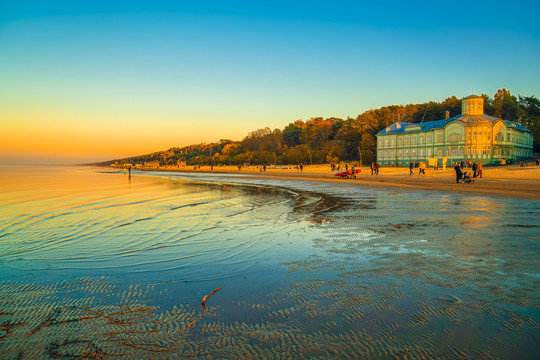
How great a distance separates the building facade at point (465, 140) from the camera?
200 feet

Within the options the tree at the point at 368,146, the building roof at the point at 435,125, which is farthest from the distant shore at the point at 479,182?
the tree at the point at 368,146

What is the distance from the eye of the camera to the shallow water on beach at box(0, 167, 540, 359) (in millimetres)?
3645

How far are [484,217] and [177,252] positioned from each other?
38.1 ft

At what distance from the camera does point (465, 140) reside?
62.3 metres

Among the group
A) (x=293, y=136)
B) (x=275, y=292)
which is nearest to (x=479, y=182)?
(x=275, y=292)

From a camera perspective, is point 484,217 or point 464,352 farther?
point 484,217

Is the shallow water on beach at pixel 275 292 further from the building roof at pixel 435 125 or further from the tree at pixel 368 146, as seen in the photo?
the tree at pixel 368 146

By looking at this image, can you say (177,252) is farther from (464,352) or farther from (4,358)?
(464,352)

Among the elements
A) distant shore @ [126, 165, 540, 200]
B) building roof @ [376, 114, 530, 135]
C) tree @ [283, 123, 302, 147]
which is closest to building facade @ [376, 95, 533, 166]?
building roof @ [376, 114, 530, 135]

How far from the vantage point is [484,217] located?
12484mm

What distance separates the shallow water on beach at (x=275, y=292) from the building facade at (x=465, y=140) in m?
52.3

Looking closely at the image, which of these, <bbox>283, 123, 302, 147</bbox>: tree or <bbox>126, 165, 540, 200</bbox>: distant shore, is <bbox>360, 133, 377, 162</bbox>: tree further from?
<bbox>283, 123, 302, 147</bbox>: tree

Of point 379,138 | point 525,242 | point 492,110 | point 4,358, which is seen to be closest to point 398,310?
point 4,358

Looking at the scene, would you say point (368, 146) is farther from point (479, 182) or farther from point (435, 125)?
point (479, 182)
